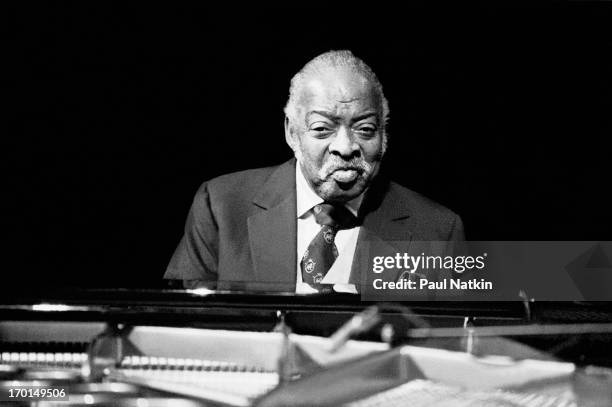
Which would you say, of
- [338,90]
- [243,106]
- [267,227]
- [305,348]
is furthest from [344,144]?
[305,348]

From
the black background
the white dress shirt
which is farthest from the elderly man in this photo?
the black background

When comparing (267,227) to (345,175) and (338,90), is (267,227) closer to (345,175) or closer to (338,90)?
(345,175)

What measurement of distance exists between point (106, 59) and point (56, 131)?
0.44 metres

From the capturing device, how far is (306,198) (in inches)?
96.8

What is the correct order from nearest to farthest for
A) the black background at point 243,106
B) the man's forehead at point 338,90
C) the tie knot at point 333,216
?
the man's forehead at point 338,90
the tie knot at point 333,216
the black background at point 243,106

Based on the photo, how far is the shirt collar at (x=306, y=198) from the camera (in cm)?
245

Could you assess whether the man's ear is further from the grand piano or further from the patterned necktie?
the grand piano

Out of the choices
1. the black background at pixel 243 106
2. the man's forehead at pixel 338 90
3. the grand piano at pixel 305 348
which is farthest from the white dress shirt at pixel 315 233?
the grand piano at pixel 305 348

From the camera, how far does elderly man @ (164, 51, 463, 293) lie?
2348 mm

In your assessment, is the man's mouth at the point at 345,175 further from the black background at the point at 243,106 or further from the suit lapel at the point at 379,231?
the black background at the point at 243,106

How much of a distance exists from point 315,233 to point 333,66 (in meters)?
0.69

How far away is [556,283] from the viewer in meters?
2.86

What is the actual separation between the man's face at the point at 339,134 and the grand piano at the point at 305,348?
80 cm

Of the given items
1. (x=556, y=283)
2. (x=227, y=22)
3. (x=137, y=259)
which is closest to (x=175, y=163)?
(x=137, y=259)
